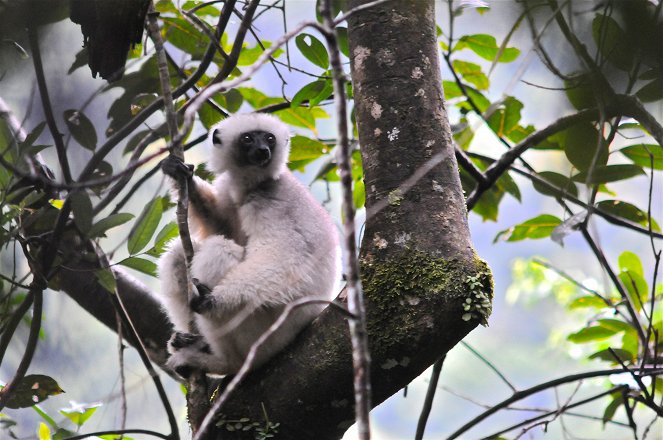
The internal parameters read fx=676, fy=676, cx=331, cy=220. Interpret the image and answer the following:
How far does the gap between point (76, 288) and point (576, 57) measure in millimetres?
3745

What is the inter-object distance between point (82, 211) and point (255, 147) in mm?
1189

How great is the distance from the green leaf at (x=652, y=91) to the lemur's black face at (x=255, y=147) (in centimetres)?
279

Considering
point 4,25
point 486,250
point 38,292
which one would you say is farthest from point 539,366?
point 4,25

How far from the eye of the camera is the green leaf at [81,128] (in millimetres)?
2970

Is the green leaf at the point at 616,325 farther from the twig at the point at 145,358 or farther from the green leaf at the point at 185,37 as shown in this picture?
the green leaf at the point at 185,37

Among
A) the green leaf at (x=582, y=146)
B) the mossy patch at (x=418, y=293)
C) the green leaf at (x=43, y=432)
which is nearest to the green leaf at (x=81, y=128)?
the mossy patch at (x=418, y=293)

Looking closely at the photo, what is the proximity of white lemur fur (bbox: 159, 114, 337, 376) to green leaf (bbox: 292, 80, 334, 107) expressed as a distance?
381 millimetres

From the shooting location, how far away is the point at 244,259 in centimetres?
367

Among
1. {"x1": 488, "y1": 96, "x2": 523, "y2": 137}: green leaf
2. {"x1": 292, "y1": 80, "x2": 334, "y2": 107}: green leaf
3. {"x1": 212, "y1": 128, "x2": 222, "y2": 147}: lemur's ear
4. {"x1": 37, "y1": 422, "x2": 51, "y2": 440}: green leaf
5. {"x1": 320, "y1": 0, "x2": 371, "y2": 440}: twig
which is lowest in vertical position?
{"x1": 320, "y1": 0, "x2": 371, "y2": 440}: twig

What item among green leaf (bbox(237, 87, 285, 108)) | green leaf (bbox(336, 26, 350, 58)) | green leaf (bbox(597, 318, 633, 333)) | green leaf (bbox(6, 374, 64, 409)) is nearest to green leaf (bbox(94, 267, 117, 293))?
green leaf (bbox(6, 374, 64, 409))

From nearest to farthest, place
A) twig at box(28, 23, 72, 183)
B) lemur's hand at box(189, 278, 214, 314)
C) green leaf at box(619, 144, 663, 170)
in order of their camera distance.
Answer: twig at box(28, 23, 72, 183) → lemur's hand at box(189, 278, 214, 314) → green leaf at box(619, 144, 663, 170)

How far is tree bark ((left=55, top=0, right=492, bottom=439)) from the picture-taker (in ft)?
8.75

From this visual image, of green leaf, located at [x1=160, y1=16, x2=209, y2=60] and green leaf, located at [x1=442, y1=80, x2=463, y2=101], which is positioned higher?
green leaf, located at [x1=160, y1=16, x2=209, y2=60]

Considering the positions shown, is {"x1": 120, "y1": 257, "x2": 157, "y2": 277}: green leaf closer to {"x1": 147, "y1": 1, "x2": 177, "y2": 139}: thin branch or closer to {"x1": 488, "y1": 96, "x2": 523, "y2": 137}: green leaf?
{"x1": 147, "y1": 1, "x2": 177, "y2": 139}: thin branch
